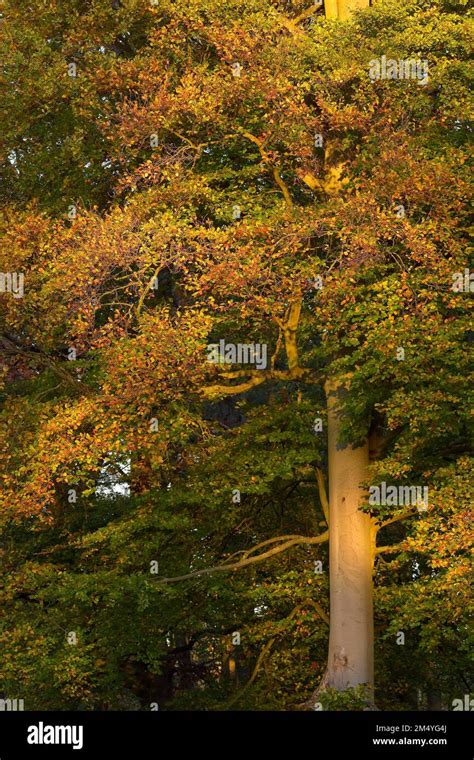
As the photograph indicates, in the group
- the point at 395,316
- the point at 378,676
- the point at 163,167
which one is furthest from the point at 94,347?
the point at 378,676

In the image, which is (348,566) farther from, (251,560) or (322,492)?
(322,492)

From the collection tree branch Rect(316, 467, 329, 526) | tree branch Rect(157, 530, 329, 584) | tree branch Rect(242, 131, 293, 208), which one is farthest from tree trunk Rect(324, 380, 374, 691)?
tree branch Rect(242, 131, 293, 208)

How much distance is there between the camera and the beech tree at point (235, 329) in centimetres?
1820

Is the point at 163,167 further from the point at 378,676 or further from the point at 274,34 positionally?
the point at 378,676

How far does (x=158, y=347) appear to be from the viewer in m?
18.4

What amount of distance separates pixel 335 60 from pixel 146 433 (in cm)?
604

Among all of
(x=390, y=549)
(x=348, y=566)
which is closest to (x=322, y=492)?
(x=348, y=566)

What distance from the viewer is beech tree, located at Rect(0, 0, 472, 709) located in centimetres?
1820

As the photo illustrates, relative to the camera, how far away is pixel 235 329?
2078 centimetres

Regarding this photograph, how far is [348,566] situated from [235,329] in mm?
4106

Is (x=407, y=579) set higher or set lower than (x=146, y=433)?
lower

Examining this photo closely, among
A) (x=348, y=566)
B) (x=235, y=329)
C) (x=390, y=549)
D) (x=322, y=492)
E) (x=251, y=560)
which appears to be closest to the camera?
(x=390, y=549)

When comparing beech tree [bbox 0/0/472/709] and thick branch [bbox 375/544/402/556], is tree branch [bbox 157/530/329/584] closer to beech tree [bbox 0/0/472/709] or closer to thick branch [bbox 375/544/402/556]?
beech tree [bbox 0/0/472/709]

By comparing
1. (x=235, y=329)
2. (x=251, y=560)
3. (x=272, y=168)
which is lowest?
(x=251, y=560)
